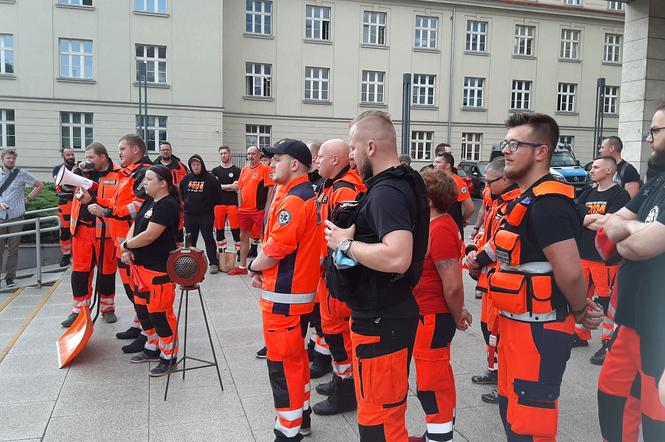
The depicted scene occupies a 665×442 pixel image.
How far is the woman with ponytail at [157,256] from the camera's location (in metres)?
4.76

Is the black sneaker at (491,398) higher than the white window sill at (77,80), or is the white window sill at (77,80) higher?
the white window sill at (77,80)

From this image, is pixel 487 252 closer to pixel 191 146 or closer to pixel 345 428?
pixel 345 428

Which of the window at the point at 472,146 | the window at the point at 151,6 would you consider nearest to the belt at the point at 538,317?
the window at the point at 151,6

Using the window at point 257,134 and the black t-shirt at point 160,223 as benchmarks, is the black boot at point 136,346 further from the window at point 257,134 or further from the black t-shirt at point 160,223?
the window at point 257,134

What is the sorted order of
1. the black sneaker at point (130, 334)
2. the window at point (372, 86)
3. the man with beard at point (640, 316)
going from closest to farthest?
1. the man with beard at point (640, 316)
2. the black sneaker at point (130, 334)
3. the window at point (372, 86)

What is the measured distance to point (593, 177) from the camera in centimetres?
563

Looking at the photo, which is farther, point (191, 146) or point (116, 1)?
point (191, 146)

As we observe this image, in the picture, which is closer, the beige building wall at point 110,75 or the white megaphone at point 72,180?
the white megaphone at point 72,180

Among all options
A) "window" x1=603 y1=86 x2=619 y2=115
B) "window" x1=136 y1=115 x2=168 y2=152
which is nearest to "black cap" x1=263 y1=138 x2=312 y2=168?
"window" x1=136 y1=115 x2=168 y2=152

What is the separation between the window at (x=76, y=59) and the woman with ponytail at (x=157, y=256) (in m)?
25.0

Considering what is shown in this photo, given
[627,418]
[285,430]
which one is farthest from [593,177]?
[285,430]

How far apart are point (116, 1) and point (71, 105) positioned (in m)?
5.67

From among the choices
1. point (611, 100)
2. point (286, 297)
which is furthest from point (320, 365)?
point (611, 100)

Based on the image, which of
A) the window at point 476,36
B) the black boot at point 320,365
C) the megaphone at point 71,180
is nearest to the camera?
the black boot at point 320,365
